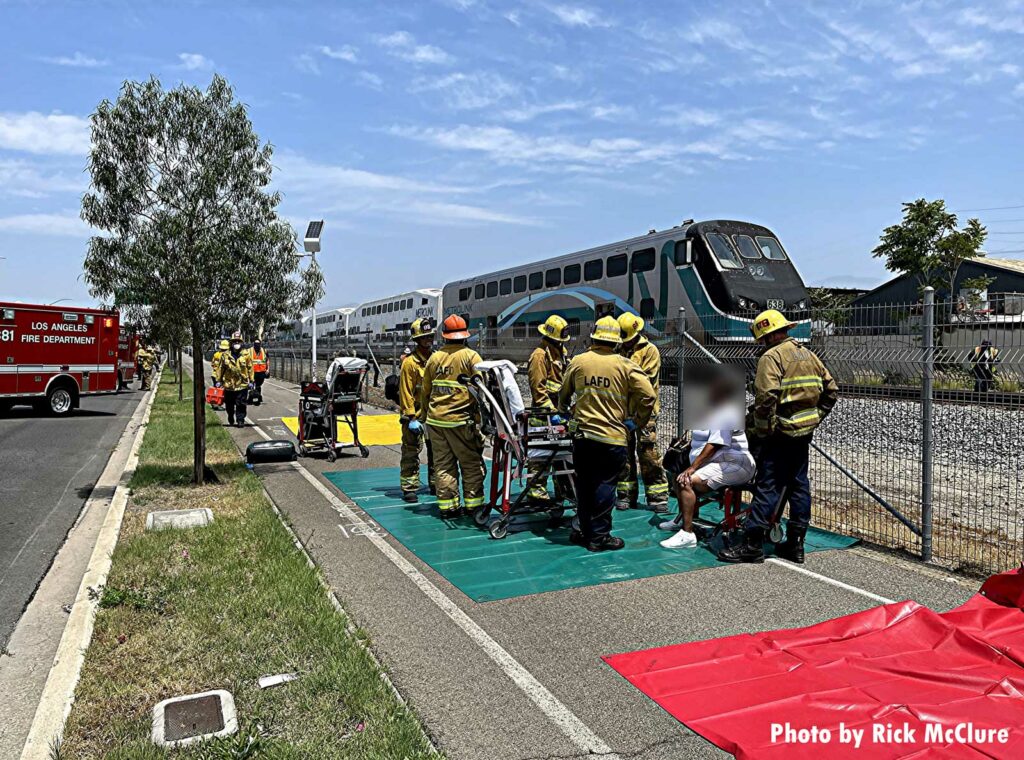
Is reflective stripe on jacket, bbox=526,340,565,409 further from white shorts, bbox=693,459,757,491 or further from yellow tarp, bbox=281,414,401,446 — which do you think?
yellow tarp, bbox=281,414,401,446

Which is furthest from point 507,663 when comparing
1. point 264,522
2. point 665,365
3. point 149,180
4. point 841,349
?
point 149,180

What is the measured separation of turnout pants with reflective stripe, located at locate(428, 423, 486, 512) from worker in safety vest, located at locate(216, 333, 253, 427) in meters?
→ 8.76

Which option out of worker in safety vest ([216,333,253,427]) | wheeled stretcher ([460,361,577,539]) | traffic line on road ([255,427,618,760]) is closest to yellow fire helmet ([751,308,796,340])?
wheeled stretcher ([460,361,577,539])

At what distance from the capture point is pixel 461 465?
307 inches

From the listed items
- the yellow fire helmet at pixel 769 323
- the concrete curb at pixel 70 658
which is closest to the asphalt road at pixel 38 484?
the concrete curb at pixel 70 658

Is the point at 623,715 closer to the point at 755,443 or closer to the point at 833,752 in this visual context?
the point at 833,752

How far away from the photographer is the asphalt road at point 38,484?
6164mm

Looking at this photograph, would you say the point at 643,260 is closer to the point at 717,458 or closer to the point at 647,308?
the point at 647,308

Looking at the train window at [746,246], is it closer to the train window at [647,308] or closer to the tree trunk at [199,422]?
the train window at [647,308]

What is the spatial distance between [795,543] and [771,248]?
15.3 meters

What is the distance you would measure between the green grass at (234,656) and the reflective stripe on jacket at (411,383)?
243 cm

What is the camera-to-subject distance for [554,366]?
859 cm

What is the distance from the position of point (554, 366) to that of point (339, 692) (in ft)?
17.3

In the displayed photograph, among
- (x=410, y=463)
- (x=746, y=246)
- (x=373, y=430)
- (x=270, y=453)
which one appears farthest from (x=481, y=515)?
(x=746, y=246)
